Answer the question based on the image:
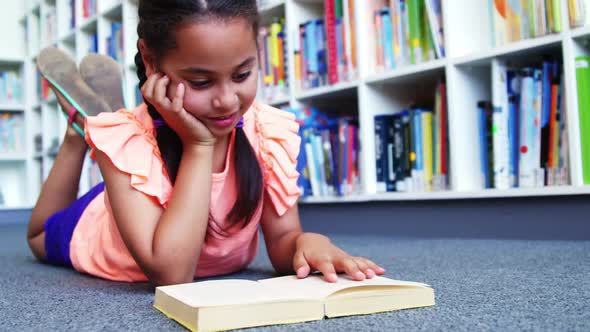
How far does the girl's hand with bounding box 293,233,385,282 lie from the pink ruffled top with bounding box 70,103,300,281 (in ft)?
0.56

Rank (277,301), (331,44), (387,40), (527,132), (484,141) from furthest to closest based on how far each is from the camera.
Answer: (331,44) < (387,40) < (484,141) < (527,132) < (277,301)

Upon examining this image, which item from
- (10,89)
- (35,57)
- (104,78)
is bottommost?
(104,78)

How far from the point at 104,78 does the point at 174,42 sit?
83cm

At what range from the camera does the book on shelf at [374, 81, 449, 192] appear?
5.77ft

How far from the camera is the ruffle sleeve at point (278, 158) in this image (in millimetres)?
999

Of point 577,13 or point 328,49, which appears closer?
point 577,13

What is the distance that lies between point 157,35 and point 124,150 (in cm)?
18

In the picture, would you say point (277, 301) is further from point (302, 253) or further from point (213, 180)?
point (213, 180)

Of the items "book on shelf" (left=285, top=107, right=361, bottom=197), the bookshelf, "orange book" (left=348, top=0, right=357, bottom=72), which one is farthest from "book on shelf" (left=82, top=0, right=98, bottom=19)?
"orange book" (left=348, top=0, right=357, bottom=72)

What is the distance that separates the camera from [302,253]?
0.82 meters

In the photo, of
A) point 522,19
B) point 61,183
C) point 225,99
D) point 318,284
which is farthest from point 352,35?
point 318,284

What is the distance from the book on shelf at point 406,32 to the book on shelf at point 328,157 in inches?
10.4

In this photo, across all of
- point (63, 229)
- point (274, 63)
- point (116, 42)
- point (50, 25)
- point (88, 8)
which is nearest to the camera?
point (63, 229)

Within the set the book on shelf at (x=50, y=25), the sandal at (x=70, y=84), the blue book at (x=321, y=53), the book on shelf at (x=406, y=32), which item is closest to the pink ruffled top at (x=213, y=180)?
the sandal at (x=70, y=84)
